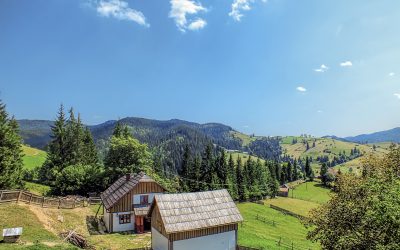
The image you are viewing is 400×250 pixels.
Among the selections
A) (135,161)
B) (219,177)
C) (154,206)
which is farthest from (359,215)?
(219,177)

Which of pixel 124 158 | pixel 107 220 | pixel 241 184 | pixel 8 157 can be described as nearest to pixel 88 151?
pixel 124 158

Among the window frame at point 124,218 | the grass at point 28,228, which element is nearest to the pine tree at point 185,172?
the window frame at point 124,218

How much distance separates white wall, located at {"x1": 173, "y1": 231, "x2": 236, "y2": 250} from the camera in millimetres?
28172

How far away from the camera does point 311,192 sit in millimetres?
120250

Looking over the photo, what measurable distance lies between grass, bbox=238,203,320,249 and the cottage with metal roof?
1319 cm

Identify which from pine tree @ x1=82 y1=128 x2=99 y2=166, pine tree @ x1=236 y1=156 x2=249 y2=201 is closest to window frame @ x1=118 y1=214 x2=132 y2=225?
pine tree @ x1=82 y1=128 x2=99 y2=166

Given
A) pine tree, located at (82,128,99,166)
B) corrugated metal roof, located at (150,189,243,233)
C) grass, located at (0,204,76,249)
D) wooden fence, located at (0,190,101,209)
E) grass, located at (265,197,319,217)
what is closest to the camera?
grass, located at (0,204,76,249)

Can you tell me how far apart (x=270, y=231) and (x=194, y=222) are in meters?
27.9

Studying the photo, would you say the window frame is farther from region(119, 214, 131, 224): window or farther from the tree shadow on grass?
the tree shadow on grass

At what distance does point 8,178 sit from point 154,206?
2763cm

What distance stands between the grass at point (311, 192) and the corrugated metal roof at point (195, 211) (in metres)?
79.8

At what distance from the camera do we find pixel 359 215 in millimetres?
21688

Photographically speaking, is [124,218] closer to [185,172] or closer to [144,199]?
[144,199]

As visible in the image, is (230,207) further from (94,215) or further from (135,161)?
(135,161)
